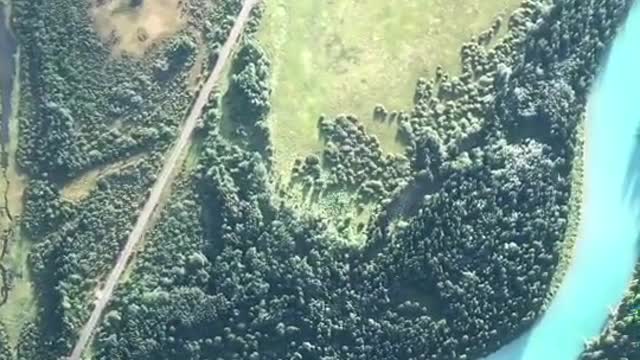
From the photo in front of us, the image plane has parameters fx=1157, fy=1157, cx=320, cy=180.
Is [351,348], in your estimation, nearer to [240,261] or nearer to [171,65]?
[240,261]

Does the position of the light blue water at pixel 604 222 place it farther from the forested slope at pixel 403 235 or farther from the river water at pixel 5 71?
the river water at pixel 5 71

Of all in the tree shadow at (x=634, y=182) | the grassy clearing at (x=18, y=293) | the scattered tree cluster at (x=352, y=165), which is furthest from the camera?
the tree shadow at (x=634, y=182)

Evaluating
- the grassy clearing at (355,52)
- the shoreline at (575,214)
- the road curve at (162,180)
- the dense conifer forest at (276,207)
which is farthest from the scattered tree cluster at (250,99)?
the shoreline at (575,214)

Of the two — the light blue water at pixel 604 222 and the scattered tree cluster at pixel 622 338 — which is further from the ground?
the light blue water at pixel 604 222

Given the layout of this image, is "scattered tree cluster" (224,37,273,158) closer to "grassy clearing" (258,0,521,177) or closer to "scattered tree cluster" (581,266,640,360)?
"grassy clearing" (258,0,521,177)

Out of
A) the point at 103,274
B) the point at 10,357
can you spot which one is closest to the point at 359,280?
the point at 103,274

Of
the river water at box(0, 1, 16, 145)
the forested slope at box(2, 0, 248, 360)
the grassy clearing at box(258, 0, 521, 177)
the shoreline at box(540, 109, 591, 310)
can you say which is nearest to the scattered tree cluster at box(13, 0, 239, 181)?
the forested slope at box(2, 0, 248, 360)

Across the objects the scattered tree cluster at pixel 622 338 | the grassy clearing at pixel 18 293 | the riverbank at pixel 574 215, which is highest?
the riverbank at pixel 574 215
